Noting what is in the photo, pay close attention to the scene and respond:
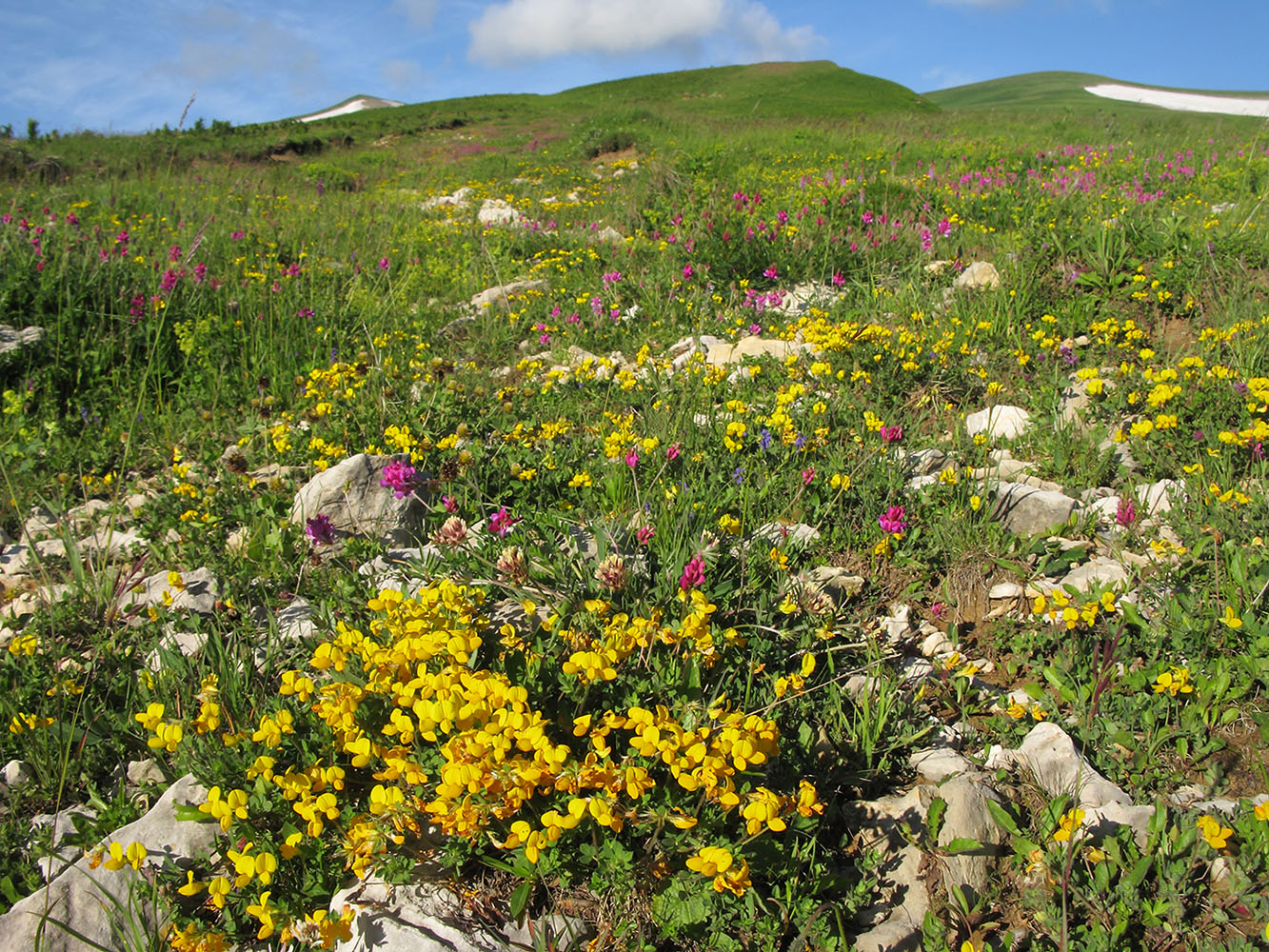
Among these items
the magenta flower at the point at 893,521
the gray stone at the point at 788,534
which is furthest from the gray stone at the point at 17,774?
the magenta flower at the point at 893,521

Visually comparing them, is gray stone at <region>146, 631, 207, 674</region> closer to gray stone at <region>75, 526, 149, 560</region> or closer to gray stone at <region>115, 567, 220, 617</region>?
gray stone at <region>115, 567, 220, 617</region>

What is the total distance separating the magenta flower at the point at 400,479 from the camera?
3408mm

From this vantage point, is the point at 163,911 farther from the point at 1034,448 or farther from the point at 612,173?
the point at 612,173

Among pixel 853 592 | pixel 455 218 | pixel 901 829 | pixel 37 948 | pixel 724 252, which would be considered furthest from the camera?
pixel 455 218

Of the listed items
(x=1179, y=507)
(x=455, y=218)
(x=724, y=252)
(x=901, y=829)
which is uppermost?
(x=455, y=218)

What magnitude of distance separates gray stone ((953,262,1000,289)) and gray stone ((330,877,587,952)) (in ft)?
17.7

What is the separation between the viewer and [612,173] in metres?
15.3

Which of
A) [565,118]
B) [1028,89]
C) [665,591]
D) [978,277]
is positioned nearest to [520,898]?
[665,591]

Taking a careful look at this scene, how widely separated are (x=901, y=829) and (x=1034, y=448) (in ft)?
8.73

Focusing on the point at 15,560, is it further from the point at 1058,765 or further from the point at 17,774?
the point at 1058,765

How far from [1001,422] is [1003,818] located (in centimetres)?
271

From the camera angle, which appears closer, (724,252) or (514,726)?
(514,726)

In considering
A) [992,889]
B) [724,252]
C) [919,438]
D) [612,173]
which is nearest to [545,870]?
[992,889]

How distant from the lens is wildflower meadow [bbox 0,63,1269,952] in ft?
6.49
